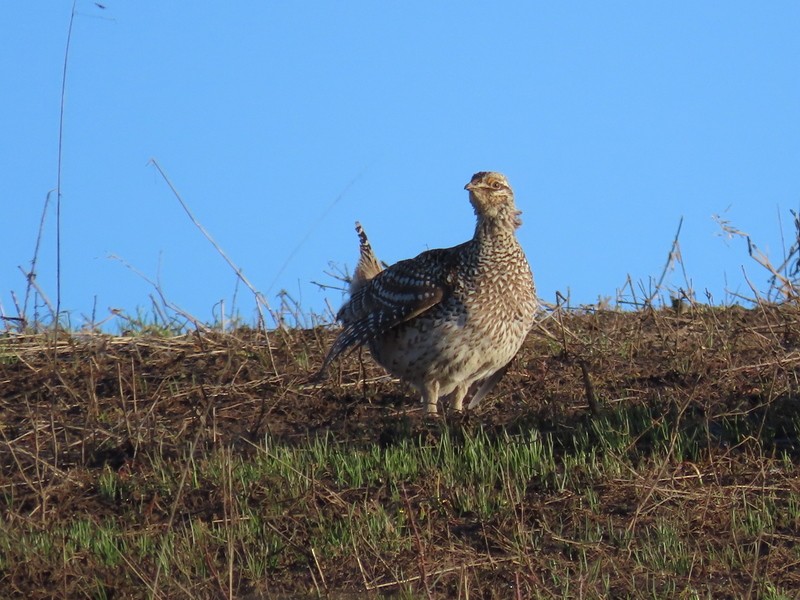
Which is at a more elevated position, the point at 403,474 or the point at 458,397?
the point at 458,397

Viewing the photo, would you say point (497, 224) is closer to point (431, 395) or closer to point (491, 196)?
point (491, 196)

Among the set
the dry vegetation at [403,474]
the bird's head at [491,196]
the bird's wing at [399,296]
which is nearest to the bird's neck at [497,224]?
the bird's head at [491,196]

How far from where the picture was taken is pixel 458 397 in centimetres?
793

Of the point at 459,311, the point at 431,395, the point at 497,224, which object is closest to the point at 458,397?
the point at 431,395

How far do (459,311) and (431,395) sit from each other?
1.84 ft

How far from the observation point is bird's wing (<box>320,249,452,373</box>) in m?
7.57

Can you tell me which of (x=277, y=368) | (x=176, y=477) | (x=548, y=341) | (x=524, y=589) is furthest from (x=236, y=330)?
(x=524, y=589)

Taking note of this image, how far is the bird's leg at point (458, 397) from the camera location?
7855 mm

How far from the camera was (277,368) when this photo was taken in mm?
8547

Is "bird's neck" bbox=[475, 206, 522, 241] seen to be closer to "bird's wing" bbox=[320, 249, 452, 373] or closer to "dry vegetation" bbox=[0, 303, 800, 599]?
"bird's wing" bbox=[320, 249, 452, 373]

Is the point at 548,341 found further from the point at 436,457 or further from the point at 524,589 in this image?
the point at 524,589

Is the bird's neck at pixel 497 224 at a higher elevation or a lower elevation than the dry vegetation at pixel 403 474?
higher

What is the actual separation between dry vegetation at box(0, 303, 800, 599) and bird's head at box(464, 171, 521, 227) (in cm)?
88

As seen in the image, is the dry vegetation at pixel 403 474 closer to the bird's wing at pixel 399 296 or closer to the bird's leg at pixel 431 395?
the bird's leg at pixel 431 395
